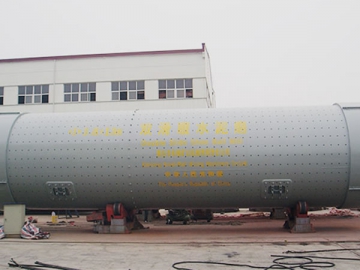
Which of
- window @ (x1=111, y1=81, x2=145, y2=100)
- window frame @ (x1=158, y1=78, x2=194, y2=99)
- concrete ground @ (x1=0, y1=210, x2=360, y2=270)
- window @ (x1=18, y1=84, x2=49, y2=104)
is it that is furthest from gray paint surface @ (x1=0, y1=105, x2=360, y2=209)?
window @ (x1=18, y1=84, x2=49, y2=104)

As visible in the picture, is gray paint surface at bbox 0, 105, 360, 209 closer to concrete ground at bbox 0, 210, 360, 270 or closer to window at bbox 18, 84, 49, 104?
concrete ground at bbox 0, 210, 360, 270

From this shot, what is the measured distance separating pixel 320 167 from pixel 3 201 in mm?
9390

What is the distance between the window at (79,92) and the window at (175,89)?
14.7 feet

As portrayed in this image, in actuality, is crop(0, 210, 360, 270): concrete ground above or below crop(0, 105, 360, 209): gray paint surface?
below

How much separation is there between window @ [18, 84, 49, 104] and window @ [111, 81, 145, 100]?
4654mm

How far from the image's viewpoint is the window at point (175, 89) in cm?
2327

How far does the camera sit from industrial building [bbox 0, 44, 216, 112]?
76.4ft

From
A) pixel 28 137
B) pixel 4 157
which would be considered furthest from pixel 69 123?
pixel 4 157

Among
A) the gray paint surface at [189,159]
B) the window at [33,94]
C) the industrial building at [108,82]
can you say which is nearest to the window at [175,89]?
the industrial building at [108,82]

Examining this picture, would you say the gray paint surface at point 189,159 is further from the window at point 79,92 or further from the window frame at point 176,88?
the window at point 79,92

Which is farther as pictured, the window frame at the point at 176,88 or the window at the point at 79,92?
the window at the point at 79,92

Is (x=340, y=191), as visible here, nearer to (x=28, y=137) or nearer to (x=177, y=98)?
(x=28, y=137)

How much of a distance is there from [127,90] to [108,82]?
1366 millimetres

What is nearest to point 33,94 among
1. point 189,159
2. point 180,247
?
point 189,159
